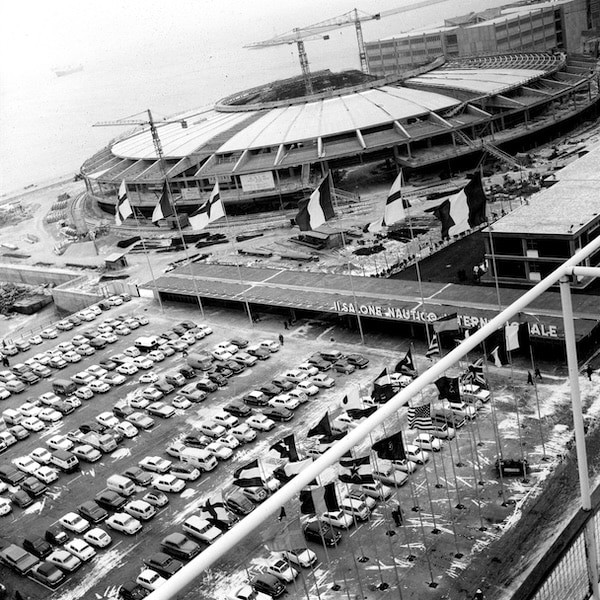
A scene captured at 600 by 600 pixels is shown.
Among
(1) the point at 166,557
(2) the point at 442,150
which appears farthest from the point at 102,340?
(2) the point at 442,150

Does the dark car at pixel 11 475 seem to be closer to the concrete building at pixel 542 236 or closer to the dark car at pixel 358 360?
the dark car at pixel 358 360

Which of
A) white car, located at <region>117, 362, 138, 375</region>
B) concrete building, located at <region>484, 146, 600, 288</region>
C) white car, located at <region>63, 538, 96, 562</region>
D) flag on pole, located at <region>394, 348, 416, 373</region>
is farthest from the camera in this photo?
concrete building, located at <region>484, 146, 600, 288</region>

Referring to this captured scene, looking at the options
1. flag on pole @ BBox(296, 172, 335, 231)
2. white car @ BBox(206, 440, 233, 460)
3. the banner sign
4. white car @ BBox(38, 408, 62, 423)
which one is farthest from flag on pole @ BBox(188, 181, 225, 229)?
white car @ BBox(206, 440, 233, 460)

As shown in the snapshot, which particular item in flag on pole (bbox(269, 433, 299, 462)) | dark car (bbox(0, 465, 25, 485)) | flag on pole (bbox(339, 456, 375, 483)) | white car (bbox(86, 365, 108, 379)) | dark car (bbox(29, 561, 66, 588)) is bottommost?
dark car (bbox(29, 561, 66, 588))

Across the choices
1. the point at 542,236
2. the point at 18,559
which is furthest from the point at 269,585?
the point at 542,236

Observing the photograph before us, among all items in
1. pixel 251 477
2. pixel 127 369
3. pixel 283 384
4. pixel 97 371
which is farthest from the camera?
pixel 97 371

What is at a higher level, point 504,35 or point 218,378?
point 504,35

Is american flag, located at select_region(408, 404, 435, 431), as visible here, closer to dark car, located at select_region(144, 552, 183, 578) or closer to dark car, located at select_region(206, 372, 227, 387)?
dark car, located at select_region(144, 552, 183, 578)

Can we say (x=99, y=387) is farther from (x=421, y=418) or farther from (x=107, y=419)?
(x=421, y=418)
